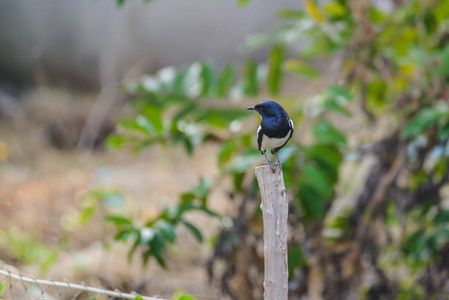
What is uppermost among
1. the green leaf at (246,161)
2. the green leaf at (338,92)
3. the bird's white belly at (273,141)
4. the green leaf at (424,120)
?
the green leaf at (338,92)

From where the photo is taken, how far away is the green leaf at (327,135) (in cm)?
157

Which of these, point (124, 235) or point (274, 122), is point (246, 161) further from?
point (274, 122)

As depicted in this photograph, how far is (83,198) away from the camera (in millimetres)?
2912

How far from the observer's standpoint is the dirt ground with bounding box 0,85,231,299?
2660 mm

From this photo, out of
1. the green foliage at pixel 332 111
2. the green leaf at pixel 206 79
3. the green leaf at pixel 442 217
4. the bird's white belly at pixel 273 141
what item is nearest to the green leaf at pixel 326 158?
the green foliage at pixel 332 111

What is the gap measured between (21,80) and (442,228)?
5.21 meters

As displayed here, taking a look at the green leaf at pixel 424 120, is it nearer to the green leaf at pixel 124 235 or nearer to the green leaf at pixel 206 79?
the green leaf at pixel 206 79

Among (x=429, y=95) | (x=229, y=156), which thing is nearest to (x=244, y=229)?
(x=229, y=156)

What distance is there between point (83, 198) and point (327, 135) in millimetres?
1832

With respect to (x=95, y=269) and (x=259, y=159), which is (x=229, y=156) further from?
(x=95, y=269)

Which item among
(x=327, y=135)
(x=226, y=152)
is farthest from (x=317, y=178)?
(x=226, y=152)

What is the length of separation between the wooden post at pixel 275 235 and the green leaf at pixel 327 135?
626 mm

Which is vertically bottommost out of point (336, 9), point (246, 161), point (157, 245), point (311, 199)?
point (157, 245)

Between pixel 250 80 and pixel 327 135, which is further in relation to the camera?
pixel 250 80
